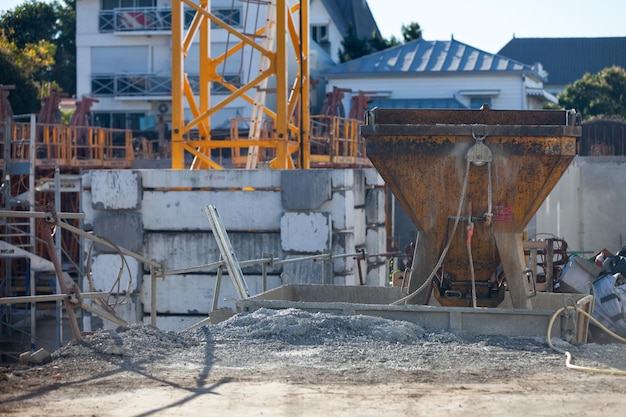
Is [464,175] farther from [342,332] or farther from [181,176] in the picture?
[181,176]

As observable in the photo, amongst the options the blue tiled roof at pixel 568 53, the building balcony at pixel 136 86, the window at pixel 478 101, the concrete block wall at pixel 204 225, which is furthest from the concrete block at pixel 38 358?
the blue tiled roof at pixel 568 53

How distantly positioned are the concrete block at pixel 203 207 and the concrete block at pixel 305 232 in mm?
205

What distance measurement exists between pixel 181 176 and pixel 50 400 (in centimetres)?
852

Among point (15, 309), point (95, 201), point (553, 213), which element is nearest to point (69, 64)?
point (15, 309)

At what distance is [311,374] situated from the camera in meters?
7.82

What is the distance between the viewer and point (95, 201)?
15.3m

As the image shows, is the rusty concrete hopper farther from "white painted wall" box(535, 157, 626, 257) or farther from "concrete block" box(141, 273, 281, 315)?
"white painted wall" box(535, 157, 626, 257)

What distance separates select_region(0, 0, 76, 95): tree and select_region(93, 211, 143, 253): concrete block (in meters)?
41.4

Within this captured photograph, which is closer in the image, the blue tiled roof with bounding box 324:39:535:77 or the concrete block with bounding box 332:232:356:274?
the concrete block with bounding box 332:232:356:274

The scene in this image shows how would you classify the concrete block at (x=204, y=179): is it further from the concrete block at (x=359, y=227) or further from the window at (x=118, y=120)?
the window at (x=118, y=120)

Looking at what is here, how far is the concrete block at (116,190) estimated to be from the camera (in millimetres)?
15250

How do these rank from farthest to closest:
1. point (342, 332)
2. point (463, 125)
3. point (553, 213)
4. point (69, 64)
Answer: point (69, 64) < point (553, 213) < point (463, 125) < point (342, 332)

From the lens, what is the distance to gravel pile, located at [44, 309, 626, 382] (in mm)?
8047

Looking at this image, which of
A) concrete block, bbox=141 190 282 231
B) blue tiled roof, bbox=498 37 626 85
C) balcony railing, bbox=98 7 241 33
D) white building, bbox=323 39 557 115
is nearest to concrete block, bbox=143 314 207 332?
concrete block, bbox=141 190 282 231
